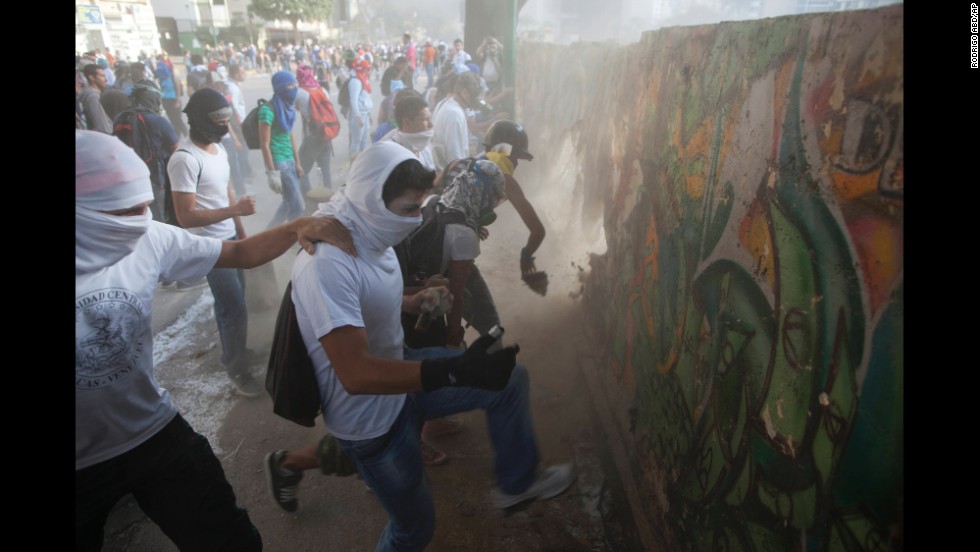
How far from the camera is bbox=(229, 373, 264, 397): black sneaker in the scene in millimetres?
3957

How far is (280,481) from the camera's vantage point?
9.09ft

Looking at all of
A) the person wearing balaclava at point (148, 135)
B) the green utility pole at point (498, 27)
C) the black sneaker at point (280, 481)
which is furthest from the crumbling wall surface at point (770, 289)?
the green utility pole at point (498, 27)

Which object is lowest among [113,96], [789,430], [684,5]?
[789,430]

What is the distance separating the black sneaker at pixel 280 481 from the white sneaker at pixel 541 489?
1.12 m

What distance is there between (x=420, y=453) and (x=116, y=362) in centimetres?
114

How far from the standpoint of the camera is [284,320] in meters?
1.98

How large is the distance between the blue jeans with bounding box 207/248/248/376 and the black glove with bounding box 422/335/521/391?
246 centimetres

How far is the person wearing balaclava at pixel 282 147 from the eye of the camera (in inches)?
236

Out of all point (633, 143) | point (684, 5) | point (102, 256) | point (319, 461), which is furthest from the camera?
point (684, 5)

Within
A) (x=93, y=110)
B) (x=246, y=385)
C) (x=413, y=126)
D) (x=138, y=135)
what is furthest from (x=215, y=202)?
(x=93, y=110)

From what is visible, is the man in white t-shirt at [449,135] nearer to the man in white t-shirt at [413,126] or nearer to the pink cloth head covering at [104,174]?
the man in white t-shirt at [413,126]
